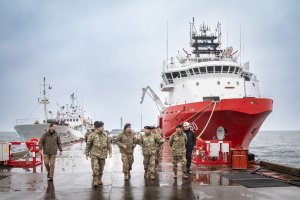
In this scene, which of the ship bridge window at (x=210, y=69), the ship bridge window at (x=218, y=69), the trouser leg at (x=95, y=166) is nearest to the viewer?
the trouser leg at (x=95, y=166)

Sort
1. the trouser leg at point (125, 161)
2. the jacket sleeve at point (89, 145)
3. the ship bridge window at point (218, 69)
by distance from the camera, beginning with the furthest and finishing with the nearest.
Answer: the ship bridge window at point (218, 69) → the trouser leg at point (125, 161) → the jacket sleeve at point (89, 145)

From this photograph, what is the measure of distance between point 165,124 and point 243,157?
20028mm

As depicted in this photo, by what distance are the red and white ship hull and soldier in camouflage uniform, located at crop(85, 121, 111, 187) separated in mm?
15395

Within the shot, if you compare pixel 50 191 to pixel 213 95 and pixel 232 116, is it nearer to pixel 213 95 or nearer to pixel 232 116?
pixel 232 116

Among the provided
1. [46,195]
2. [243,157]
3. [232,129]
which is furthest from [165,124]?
[46,195]

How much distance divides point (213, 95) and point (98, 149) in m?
21.1

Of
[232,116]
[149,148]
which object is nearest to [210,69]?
[232,116]

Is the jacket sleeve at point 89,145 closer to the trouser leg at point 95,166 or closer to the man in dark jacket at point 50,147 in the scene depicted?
the trouser leg at point 95,166

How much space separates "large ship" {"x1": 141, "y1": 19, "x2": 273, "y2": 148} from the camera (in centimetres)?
2556

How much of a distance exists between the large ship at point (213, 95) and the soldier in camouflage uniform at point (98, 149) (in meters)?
11.8

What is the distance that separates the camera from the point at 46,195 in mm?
8430

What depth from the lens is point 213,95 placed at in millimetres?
29750

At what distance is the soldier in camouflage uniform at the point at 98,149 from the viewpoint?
9.66m

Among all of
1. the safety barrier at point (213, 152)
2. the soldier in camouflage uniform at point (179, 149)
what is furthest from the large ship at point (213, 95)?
the soldier in camouflage uniform at point (179, 149)
